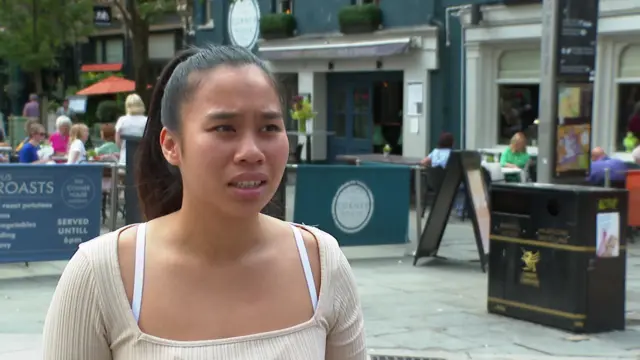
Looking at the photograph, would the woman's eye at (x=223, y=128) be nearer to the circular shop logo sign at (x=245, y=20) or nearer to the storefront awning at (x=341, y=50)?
the storefront awning at (x=341, y=50)

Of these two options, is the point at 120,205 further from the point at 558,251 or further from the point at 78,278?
the point at 78,278

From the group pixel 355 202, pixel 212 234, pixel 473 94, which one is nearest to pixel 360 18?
pixel 473 94

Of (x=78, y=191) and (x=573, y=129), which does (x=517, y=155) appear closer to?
(x=573, y=129)

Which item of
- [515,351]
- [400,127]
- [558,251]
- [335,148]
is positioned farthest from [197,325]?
[335,148]

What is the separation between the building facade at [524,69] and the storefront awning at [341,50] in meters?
1.79

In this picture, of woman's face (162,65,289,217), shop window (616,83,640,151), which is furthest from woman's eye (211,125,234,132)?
shop window (616,83,640,151)

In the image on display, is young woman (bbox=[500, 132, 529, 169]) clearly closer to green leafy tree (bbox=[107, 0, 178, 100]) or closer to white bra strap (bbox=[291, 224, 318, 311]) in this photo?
green leafy tree (bbox=[107, 0, 178, 100])

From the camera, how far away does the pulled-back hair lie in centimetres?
191

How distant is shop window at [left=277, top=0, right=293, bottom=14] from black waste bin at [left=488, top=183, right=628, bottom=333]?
55.8ft

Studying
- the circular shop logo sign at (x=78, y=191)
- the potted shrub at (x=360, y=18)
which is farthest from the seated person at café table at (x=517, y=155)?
the circular shop logo sign at (x=78, y=191)

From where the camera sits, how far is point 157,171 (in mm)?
2143

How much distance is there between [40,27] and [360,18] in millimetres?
15558

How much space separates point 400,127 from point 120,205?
8.63 m

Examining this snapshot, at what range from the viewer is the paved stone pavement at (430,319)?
680 centimetres
